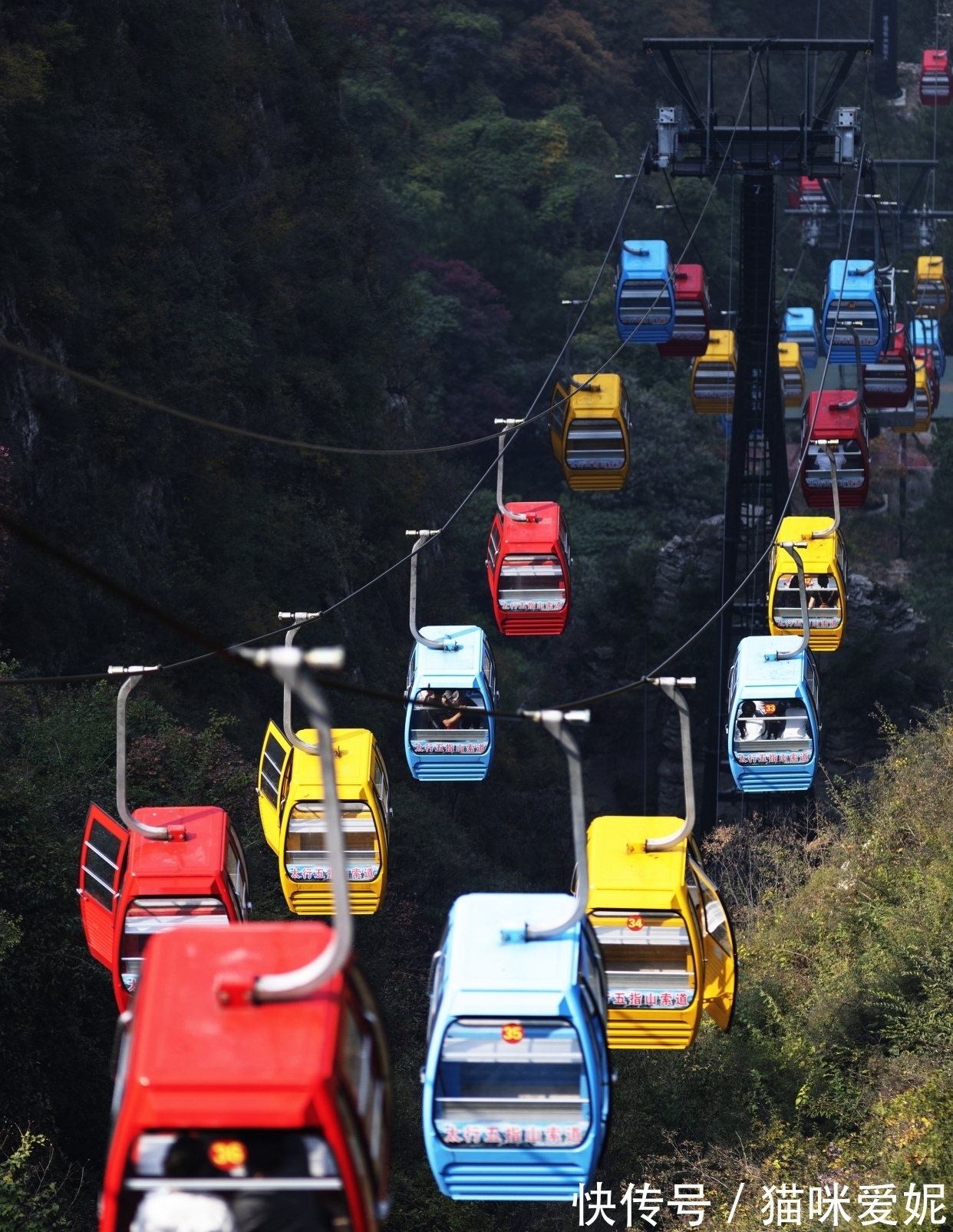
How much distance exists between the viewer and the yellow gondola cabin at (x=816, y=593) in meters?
20.4

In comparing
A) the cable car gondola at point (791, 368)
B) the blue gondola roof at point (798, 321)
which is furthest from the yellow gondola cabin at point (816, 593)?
the blue gondola roof at point (798, 321)

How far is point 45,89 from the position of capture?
2417 cm

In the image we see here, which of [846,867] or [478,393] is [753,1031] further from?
[478,393]

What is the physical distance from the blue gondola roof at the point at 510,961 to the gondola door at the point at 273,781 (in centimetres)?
588

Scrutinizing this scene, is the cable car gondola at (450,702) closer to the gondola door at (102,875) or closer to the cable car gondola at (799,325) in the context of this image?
the gondola door at (102,875)

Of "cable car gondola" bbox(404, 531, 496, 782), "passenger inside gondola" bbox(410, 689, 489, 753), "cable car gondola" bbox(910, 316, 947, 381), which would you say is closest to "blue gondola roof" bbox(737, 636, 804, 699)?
"cable car gondola" bbox(404, 531, 496, 782)

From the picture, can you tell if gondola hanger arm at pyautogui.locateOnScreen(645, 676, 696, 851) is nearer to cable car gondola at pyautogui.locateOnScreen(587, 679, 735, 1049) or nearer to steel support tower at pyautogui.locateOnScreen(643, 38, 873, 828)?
cable car gondola at pyautogui.locateOnScreen(587, 679, 735, 1049)

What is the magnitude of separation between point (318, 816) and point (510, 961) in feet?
20.9

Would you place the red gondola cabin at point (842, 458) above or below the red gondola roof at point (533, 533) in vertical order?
below

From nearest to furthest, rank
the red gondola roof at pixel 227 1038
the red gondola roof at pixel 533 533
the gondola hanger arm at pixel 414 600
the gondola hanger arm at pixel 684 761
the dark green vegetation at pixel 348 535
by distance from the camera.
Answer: the red gondola roof at pixel 227 1038, the gondola hanger arm at pixel 684 761, the gondola hanger arm at pixel 414 600, the dark green vegetation at pixel 348 535, the red gondola roof at pixel 533 533

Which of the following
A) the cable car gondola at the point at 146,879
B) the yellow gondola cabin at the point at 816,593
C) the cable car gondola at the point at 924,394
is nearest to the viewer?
the cable car gondola at the point at 146,879

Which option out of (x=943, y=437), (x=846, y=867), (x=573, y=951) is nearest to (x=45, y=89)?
(x=846, y=867)

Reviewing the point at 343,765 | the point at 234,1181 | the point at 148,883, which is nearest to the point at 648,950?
the point at 148,883

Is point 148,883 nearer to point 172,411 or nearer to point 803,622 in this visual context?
point 172,411
